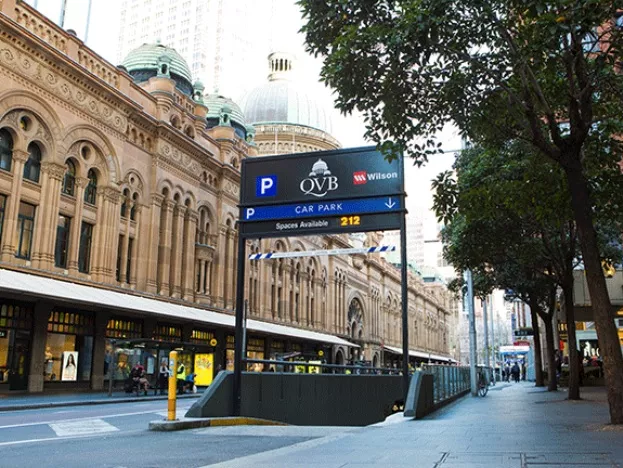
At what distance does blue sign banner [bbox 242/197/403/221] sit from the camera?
14.8 metres

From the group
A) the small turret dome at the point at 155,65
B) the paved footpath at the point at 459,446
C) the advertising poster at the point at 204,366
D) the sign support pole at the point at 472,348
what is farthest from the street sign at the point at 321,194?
the small turret dome at the point at 155,65

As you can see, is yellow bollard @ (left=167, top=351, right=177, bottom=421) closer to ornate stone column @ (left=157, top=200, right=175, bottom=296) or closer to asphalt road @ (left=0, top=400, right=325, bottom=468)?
asphalt road @ (left=0, top=400, right=325, bottom=468)

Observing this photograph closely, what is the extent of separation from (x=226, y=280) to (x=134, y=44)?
128 metres

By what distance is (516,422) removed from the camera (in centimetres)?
1293

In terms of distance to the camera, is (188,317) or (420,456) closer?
(420,456)

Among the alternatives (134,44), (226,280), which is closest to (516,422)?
(226,280)

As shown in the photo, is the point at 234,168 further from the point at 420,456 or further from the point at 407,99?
the point at 420,456

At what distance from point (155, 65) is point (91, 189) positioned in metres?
14.6

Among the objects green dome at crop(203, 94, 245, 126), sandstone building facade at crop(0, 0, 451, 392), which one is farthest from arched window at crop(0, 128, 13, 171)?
green dome at crop(203, 94, 245, 126)

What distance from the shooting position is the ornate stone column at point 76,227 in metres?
31.9

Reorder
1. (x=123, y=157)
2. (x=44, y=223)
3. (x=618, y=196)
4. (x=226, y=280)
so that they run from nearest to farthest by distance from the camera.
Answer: (x=618, y=196), (x=44, y=223), (x=123, y=157), (x=226, y=280)

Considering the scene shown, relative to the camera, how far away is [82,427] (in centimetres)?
1463

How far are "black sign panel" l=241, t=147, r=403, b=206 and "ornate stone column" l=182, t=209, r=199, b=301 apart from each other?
27.4 meters

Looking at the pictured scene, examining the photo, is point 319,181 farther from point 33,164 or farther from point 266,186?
point 33,164
